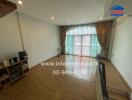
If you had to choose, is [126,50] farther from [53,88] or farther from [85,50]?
[85,50]

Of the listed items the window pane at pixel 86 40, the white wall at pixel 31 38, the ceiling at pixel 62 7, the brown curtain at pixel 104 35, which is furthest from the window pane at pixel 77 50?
the ceiling at pixel 62 7

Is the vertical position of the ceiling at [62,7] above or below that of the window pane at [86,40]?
above

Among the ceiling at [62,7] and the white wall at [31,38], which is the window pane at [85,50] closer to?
the white wall at [31,38]

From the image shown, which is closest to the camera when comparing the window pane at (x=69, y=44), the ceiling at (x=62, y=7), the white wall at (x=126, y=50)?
the ceiling at (x=62, y=7)

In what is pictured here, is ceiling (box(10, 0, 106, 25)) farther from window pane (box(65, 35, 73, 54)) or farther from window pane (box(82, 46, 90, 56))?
window pane (box(65, 35, 73, 54))

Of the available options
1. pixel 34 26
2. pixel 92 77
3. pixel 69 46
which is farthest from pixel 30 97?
Answer: pixel 69 46

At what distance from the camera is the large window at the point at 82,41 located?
522 centimetres

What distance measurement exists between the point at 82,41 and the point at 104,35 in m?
1.53

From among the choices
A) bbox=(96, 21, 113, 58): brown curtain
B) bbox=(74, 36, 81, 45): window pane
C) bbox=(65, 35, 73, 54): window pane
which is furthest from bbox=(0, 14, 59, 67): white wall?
bbox=(96, 21, 113, 58): brown curtain

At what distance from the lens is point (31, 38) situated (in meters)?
3.70

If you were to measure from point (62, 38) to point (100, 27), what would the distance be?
282 cm

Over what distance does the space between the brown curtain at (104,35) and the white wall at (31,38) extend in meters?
3.01

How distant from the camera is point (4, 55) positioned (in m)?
2.67

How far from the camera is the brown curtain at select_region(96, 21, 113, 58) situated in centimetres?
449
